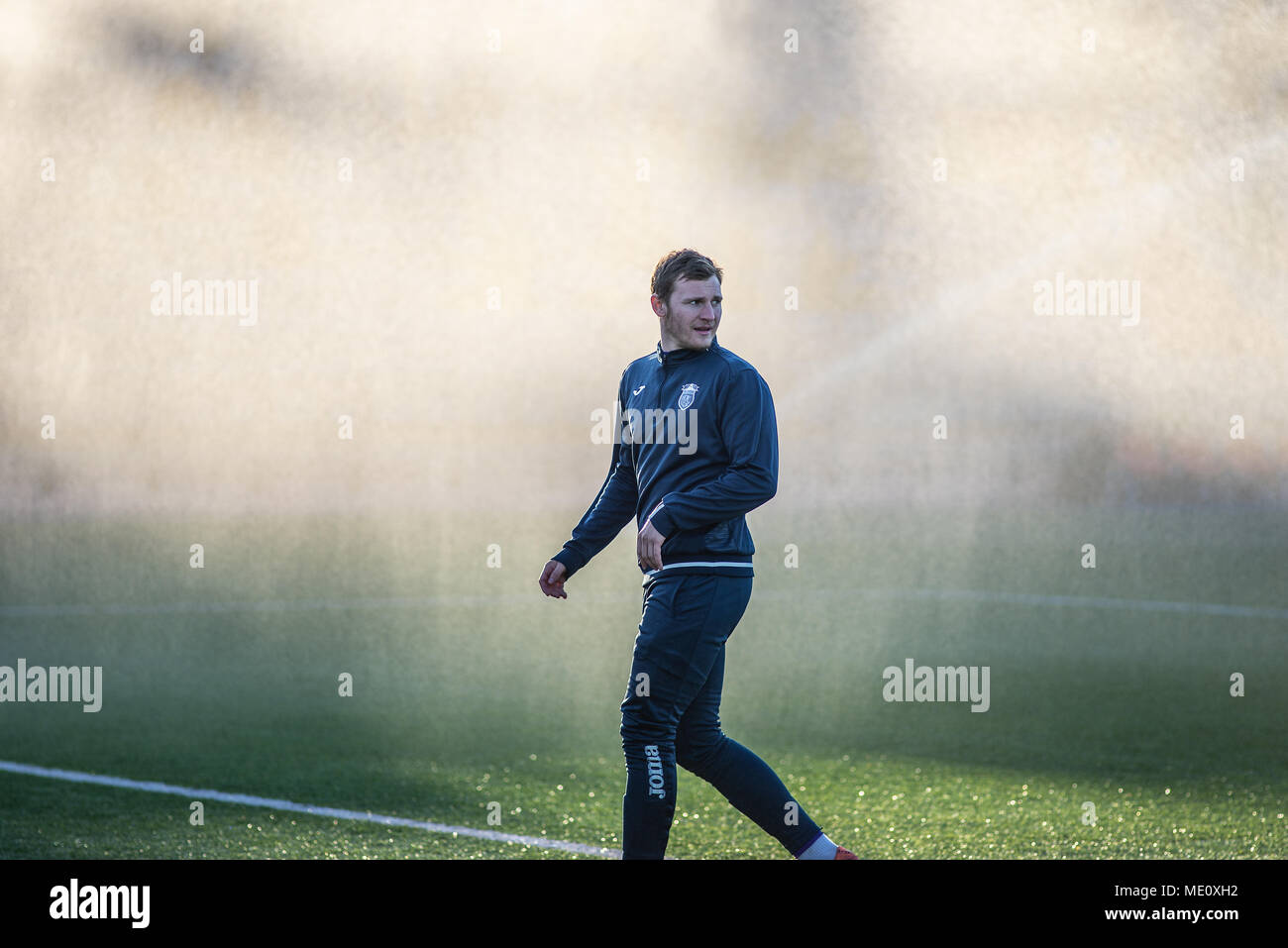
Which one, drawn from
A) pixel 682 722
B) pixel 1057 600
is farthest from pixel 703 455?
pixel 1057 600

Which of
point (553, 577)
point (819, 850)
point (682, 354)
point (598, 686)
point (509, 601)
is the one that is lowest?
point (598, 686)

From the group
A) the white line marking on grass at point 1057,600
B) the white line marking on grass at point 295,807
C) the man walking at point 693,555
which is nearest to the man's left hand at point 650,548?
the man walking at point 693,555

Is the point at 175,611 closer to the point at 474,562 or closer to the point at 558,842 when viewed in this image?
the point at 474,562

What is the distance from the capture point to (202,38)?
32.6 feet

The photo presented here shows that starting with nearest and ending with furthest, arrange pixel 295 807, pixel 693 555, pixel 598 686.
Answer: pixel 693 555
pixel 295 807
pixel 598 686

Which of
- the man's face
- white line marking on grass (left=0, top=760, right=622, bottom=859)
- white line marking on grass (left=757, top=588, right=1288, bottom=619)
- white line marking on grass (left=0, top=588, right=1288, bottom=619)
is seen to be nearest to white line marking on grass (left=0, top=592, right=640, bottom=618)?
white line marking on grass (left=0, top=588, right=1288, bottom=619)

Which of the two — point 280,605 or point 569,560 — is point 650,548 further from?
point 280,605

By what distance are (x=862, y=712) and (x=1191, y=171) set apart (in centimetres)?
603

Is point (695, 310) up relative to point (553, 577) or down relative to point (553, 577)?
up

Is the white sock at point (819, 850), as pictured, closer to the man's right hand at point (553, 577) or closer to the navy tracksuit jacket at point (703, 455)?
the navy tracksuit jacket at point (703, 455)

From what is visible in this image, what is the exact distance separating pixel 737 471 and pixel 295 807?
7.59 feet

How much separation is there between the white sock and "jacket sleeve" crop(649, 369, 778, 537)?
809mm

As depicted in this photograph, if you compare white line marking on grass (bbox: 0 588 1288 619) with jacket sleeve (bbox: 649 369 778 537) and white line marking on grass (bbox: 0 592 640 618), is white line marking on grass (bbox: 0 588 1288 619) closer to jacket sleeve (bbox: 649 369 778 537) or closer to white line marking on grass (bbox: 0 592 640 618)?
white line marking on grass (bbox: 0 592 640 618)

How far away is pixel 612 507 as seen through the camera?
3.52 metres
